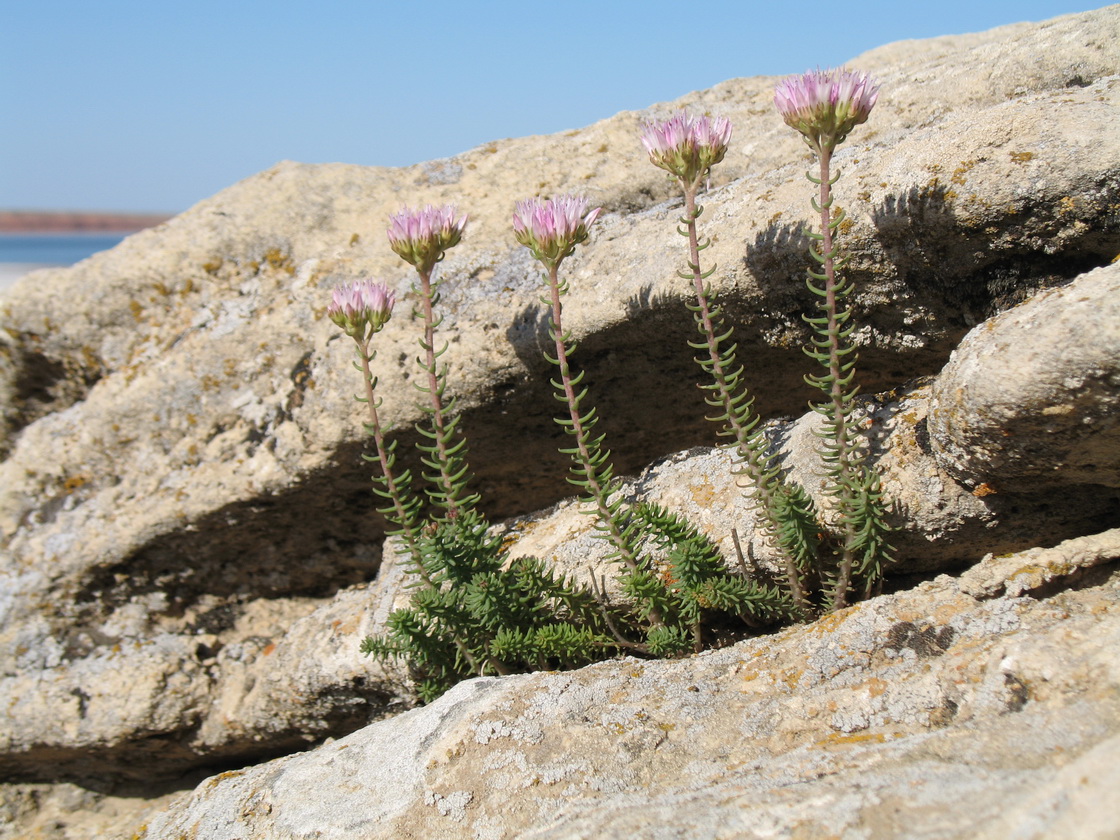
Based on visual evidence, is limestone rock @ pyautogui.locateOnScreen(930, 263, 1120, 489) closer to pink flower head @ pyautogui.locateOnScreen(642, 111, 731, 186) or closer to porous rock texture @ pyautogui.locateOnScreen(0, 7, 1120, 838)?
porous rock texture @ pyautogui.locateOnScreen(0, 7, 1120, 838)

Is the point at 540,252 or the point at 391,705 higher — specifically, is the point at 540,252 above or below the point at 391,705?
above

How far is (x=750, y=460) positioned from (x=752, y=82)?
3433mm

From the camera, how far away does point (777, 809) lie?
1.99 meters

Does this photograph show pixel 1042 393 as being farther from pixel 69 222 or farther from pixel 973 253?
pixel 69 222

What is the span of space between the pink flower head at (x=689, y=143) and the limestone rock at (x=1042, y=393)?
126cm

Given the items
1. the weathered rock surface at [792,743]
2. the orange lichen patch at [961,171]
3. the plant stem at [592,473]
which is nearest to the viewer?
the weathered rock surface at [792,743]

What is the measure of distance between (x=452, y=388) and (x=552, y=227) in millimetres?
1337

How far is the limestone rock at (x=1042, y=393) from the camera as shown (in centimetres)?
259

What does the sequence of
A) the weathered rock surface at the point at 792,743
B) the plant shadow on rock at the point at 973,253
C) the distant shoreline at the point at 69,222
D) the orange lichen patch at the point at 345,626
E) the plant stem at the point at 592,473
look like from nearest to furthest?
the weathered rock surface at the point at 792,743, the plant shadow on rock at the point at 973,253, the plant stem at the point at 592,473, the orange lichen patch at the point at 345,626, the distant shoreline at the point at 69,222

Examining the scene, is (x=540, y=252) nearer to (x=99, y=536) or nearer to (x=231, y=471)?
(x=231, y=471)

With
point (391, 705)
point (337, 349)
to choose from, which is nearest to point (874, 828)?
point (391, 705)

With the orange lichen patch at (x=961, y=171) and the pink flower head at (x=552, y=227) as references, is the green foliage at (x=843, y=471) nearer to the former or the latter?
the orange lichen patch at (x=961, y=171)

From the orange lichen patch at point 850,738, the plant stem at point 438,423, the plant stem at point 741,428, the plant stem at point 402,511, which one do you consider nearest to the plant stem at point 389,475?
the plant stem at point 402,511

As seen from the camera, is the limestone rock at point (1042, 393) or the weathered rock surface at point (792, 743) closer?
the weathered rock surface at point (792, 743)
